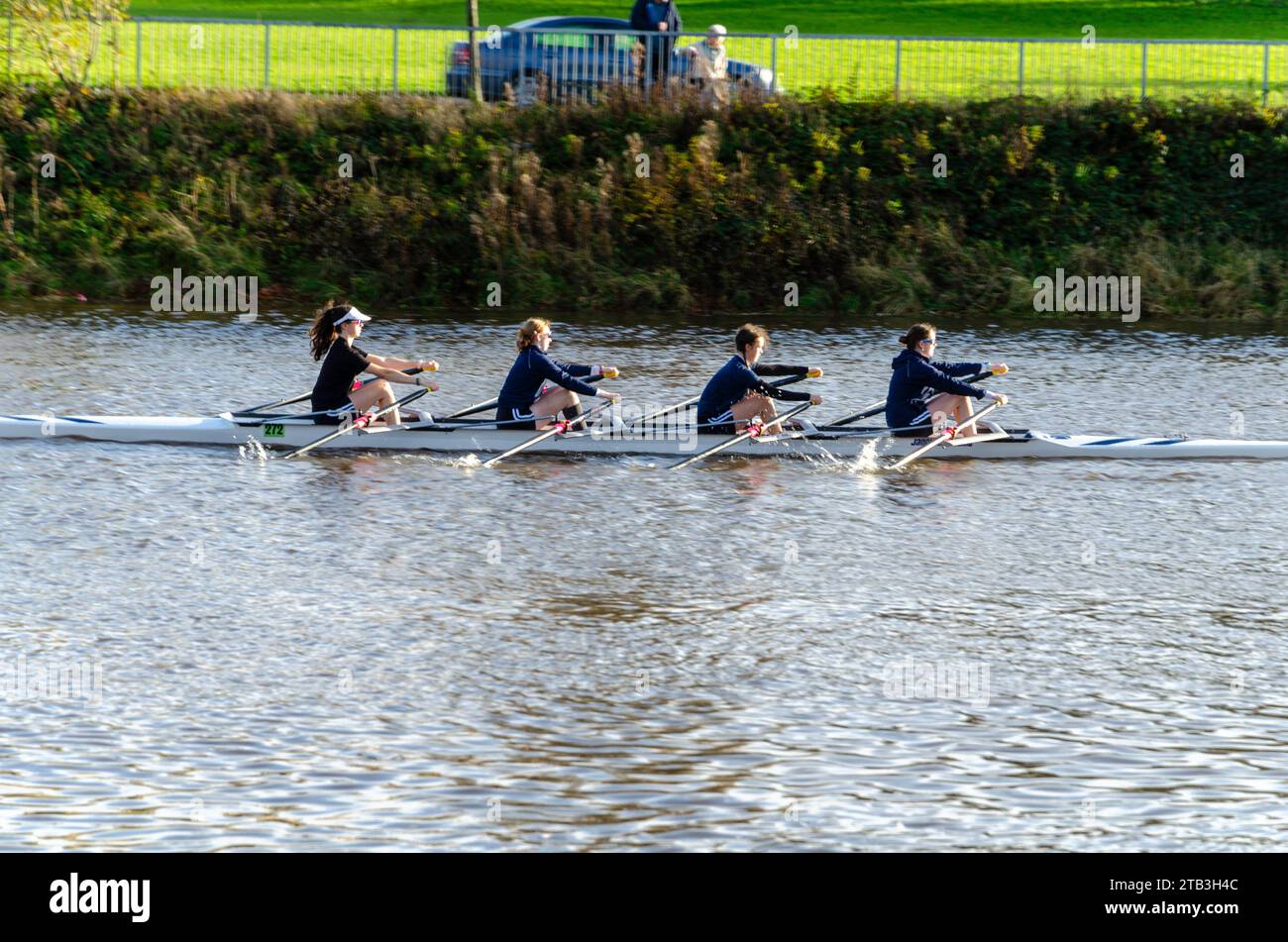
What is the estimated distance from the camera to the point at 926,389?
55.2ft

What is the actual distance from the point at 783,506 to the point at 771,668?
4.58 meters

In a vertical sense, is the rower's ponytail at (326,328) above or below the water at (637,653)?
above

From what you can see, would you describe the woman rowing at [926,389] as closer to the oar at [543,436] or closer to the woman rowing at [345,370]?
the oar at [543,436]

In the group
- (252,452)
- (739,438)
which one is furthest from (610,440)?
(252,452)

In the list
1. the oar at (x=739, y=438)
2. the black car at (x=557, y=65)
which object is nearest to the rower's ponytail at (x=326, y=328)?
the oar at (x=739, y=438)

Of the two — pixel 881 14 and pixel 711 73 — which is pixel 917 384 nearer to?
pixel 711 73

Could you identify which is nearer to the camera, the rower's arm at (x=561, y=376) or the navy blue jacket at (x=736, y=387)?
the rower's arm at (x=561, y=376)

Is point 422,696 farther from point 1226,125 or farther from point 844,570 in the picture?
point 1226,125

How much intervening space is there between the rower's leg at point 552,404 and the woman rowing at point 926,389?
3.00m

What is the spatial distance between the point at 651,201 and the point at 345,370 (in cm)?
1260

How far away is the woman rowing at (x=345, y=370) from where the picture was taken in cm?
1681

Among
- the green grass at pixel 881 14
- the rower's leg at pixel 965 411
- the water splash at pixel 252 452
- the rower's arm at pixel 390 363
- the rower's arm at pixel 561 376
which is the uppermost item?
the green grass at pixel 881 14

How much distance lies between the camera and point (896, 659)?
10695 millimetres

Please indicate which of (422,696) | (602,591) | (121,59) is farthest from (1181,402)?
(121,59)
